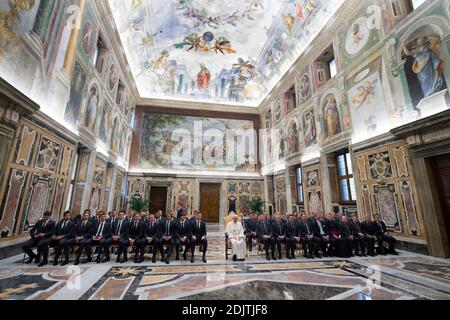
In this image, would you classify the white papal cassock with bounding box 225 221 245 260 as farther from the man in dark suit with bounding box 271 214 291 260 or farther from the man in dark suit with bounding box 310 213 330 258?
the man in dark suit with bounding box 310 213 330 258

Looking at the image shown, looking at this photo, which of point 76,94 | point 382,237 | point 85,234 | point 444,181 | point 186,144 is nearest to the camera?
point 85,234

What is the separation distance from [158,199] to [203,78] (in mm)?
10143

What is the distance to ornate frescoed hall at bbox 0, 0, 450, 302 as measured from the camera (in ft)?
13.8

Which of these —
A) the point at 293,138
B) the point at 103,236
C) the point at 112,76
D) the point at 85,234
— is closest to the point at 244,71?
the point at 293,138

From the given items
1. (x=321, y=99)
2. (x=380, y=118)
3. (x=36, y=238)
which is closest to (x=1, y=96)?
(x=36, y=238)

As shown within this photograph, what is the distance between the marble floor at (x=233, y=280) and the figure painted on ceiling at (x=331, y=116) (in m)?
5.75

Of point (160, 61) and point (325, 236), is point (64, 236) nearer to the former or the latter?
point (325, 236)

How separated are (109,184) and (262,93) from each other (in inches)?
515

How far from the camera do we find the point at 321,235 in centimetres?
634

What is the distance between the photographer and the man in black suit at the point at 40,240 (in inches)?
187

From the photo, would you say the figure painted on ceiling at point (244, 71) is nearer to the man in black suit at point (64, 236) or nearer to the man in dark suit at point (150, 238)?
the man in dark suit at point (150, 238)

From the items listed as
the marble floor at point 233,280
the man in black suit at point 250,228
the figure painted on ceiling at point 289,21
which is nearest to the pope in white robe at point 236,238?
the marble floor at point 233,280
